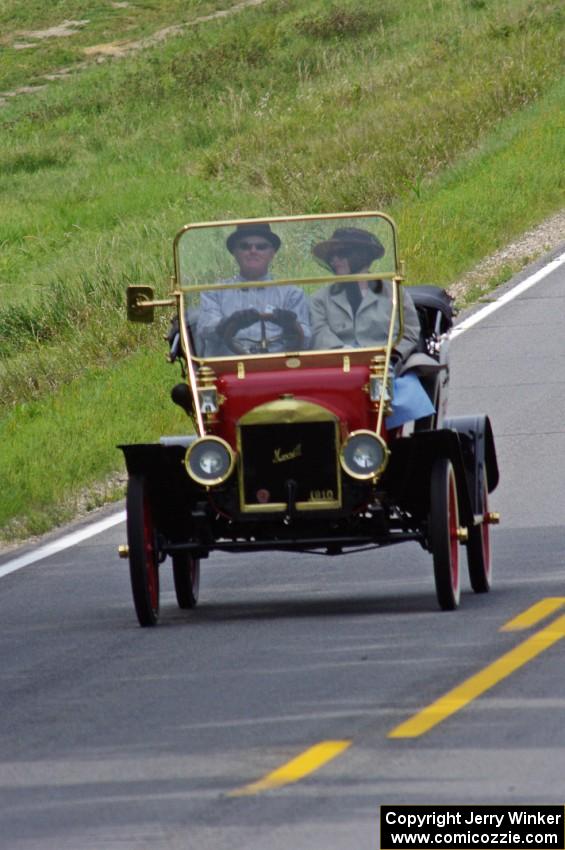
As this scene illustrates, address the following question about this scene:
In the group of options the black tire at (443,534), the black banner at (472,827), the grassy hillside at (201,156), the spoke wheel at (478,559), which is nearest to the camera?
the black banner at (472,827)

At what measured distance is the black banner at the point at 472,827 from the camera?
5.54 meters

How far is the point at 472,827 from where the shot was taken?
223 inches

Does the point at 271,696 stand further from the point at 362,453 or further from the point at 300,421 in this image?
the point at 300,421

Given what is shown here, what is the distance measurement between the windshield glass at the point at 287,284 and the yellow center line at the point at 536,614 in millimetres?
1538

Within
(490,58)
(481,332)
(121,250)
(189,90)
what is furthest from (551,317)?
(189,90)

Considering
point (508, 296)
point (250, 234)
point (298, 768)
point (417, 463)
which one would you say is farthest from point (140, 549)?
point (508, 296)

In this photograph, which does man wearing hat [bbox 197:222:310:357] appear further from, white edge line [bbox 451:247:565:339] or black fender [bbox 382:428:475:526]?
white edge line [bbox 451:247:565:339]

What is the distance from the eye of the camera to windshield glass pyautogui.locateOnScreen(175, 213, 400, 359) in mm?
9711

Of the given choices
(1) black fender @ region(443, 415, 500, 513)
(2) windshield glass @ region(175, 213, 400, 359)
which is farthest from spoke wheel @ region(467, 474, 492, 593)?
(2) windshield glass @ region(175, 213, 400, 359)

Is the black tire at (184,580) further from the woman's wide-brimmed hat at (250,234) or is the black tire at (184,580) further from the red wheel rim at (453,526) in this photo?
the woman's wide-brimmed hat at (250,234)

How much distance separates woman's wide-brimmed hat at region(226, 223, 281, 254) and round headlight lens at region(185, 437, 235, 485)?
1.29m

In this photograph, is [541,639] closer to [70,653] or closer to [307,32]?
[70,653]

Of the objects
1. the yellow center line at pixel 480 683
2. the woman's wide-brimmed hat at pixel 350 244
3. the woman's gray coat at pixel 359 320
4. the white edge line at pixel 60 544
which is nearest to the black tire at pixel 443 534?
the yellow center line at pixel 480 683

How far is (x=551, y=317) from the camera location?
63.4 feet
